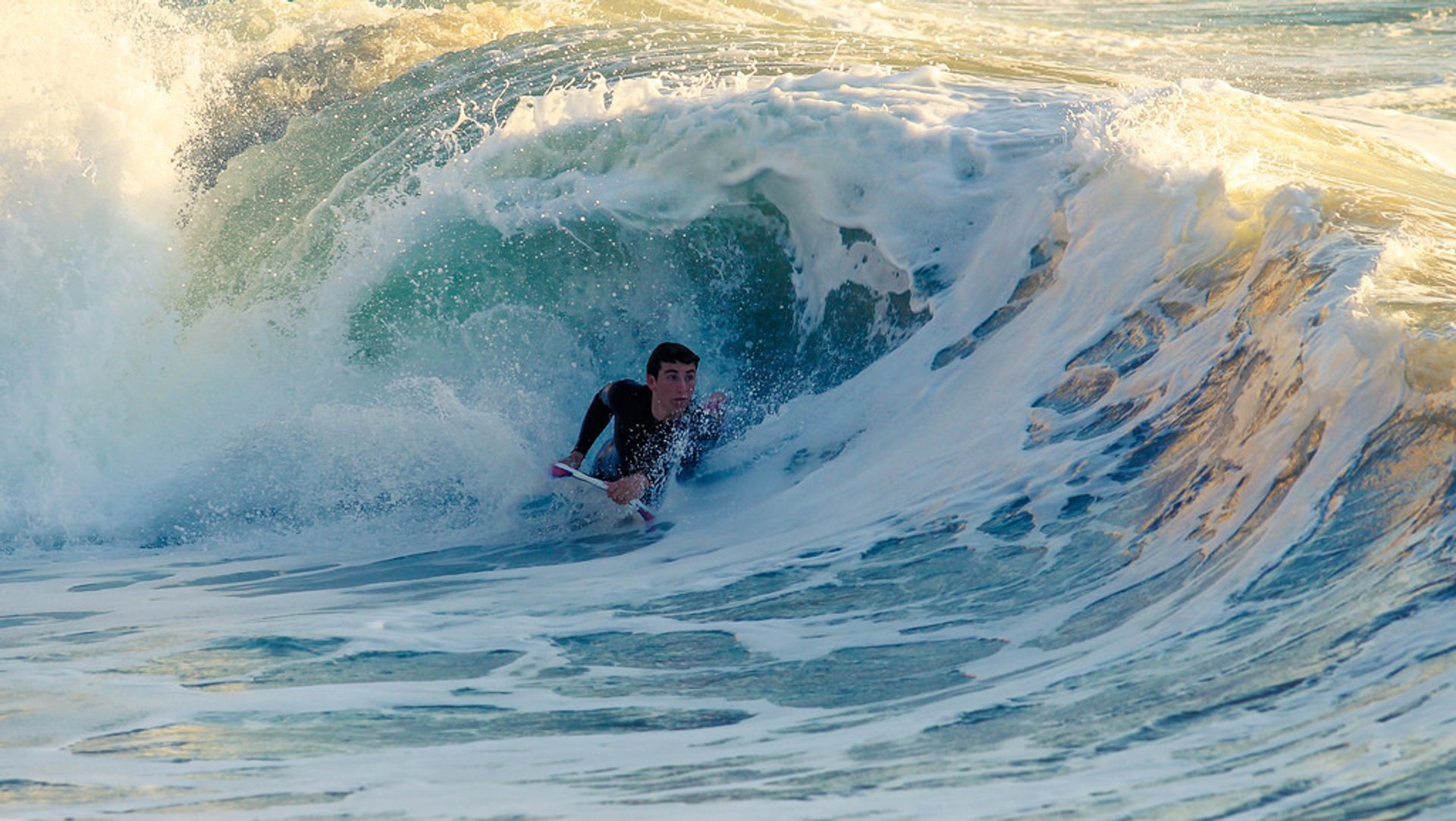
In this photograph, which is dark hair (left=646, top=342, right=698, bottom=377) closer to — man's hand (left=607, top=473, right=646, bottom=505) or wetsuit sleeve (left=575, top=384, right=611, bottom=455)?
wetsuit sleeve (left=575, top=384, right=611, bottom=455)

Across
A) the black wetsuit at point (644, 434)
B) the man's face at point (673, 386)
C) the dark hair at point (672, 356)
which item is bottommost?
the black wetsuit at point (644, 434)

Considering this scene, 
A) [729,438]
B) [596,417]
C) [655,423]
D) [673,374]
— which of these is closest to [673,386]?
[673,374]

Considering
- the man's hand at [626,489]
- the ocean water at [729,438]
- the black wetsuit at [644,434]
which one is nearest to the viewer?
the ocean water at [729,438]

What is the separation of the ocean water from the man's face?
44cm

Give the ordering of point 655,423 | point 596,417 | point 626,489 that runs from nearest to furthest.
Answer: point 626,489 < point 655,423 < point 596,417

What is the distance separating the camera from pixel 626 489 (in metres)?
6.65

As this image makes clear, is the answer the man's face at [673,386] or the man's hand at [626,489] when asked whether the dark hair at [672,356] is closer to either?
the man's face at [673,386]

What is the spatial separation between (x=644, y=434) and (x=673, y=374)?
0.41 m

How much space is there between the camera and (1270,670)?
3578 millimetres

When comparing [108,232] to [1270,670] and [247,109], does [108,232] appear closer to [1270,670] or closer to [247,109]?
[247,109]

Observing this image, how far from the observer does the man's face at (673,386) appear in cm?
670

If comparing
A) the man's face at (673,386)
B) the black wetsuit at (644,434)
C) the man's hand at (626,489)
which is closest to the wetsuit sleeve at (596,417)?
the black wetsuit at (644,434)

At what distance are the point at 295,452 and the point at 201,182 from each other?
11.3 feet

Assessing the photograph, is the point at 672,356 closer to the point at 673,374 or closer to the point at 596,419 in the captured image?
the point at 673,374
